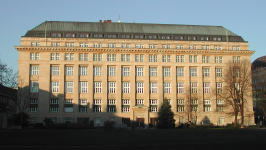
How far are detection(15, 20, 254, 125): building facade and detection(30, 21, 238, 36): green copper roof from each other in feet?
0.81

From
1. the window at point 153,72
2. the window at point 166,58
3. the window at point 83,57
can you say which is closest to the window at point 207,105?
the window at point 166,58

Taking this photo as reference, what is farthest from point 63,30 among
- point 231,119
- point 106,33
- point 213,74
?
point 231,119

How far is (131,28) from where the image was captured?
87.6m

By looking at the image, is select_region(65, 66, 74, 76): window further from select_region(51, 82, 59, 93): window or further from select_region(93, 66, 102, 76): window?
select_region(93, 66, 102, 76): window

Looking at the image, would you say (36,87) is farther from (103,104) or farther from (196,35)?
(196,35)

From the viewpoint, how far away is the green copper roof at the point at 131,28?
84812mm

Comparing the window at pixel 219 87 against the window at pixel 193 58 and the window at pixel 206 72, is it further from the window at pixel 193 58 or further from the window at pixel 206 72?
the window at pixel 193 58

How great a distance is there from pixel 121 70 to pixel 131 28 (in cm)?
1194

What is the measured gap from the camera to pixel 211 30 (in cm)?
9075

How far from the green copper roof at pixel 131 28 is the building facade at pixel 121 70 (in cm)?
25

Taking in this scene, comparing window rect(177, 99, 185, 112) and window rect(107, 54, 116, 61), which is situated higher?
window rect(107, 54, 116, 61)

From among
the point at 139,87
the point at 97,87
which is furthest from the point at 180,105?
the point at 97,87

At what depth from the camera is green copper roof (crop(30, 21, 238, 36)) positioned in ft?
278

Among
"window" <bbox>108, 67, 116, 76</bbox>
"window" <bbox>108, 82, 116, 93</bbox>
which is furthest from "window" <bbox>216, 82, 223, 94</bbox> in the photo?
"window" <bbox>108, 67, 116, 76</bbox>
